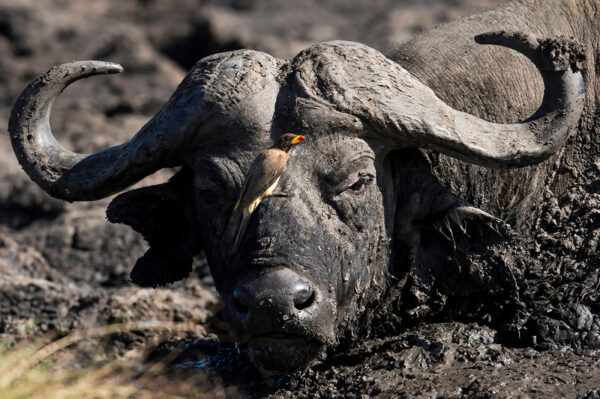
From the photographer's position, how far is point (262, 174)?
3744 millimetres

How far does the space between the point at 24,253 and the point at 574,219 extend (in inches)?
160

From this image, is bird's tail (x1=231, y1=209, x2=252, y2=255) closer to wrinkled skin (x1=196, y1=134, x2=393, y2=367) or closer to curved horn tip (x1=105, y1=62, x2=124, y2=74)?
wrinkled skin (x1=196, y1=134, x2=393, y2=367)

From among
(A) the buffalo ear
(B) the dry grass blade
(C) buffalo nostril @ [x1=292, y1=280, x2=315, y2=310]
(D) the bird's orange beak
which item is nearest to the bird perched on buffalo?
(D) the bird's orange beak

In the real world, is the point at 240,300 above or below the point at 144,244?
below

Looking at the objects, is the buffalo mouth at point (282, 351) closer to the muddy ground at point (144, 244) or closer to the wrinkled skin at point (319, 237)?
the wrinkled skin at point (319, 237)

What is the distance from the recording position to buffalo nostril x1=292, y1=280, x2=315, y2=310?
354cm

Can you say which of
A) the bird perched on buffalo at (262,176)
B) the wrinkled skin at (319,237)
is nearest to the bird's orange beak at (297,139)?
the bird perched on buffalo at (262,176)

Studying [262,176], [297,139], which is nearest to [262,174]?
[262,176]

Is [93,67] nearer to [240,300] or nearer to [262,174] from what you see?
[262,174]

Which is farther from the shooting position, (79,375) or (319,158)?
(79,375)

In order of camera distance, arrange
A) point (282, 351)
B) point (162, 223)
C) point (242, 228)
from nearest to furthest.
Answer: point (282, 351), point (242, 228), point (162, 223)

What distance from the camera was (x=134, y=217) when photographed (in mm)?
4680

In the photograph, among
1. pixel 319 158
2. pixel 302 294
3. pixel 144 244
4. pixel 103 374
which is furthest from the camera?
pixel 144 244

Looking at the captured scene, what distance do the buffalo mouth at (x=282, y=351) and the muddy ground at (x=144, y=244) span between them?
21 cm
